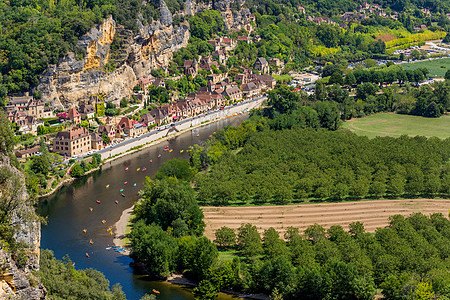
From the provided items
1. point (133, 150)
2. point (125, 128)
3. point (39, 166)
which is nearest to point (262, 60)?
point (125, 128)

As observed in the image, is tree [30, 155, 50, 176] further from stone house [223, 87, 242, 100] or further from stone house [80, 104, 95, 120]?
stone house [223, 87, 242, 100]

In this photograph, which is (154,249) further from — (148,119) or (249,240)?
(148,119)

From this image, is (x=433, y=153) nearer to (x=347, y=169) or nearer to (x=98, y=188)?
(x=347, y=169)

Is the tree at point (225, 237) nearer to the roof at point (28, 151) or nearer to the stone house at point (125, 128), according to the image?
the roof at point (28, 151)

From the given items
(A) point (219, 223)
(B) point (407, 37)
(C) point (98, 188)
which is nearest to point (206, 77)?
(C) point (98, 188)

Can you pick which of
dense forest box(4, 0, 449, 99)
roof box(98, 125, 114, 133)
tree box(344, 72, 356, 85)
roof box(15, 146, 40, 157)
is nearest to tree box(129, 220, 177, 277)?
roof box(15, 146, 40, 157)

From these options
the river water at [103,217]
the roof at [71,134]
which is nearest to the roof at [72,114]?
the roof at [71,134]

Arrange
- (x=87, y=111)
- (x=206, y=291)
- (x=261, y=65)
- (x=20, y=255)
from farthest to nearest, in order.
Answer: (x=261, y=65), (x=87, y=111), (x=206, y=291), (x=20, y=255)
